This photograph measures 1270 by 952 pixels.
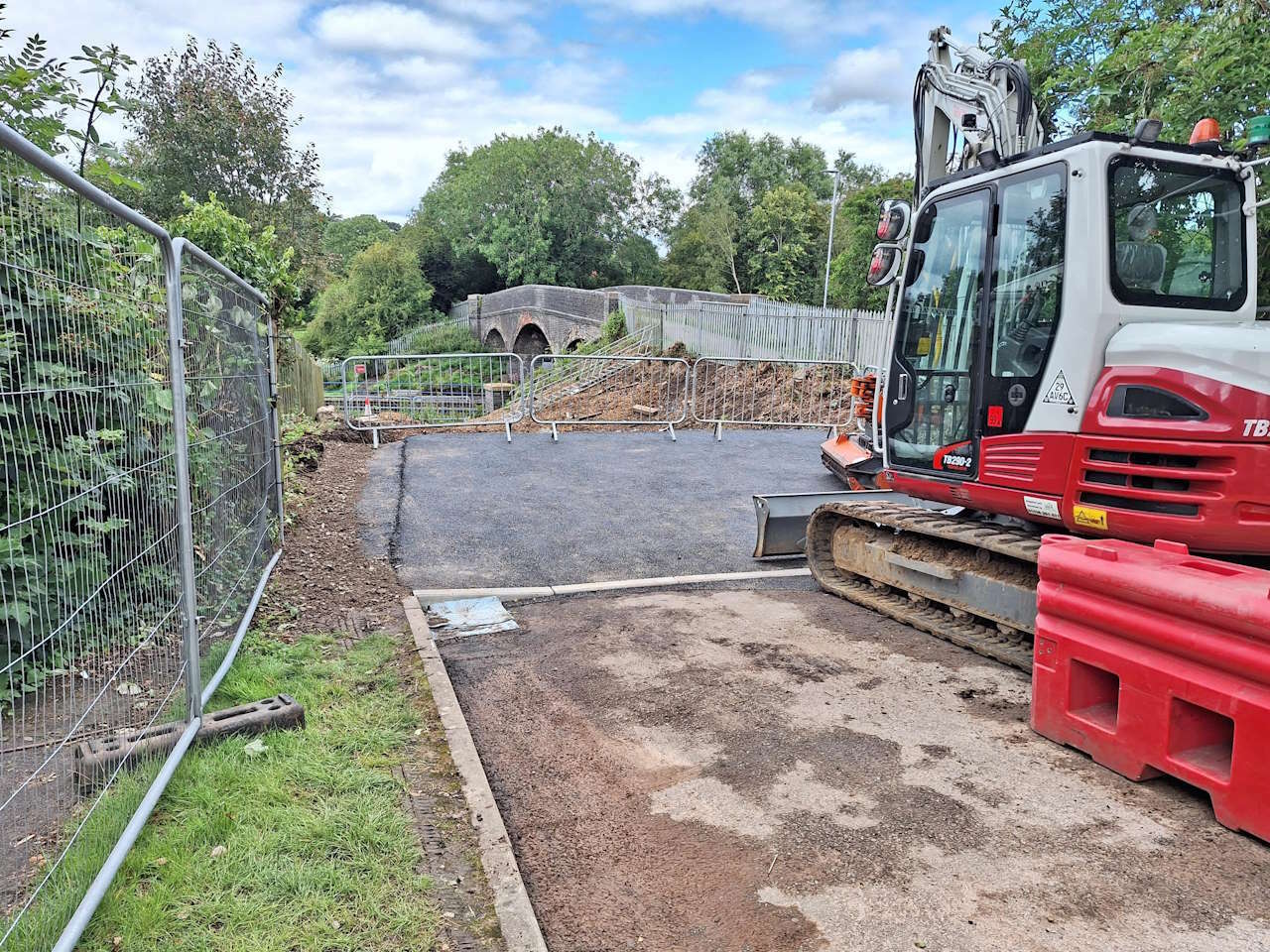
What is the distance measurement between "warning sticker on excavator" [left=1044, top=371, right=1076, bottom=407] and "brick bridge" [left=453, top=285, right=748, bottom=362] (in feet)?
82.9

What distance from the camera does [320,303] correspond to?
52.4 metres

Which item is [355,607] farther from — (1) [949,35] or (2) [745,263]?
(2) [745,263]

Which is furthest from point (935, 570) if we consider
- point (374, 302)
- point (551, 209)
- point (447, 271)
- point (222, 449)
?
point (447, 271)

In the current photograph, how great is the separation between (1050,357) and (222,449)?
14.8ft

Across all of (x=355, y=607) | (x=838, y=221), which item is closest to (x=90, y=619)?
(x=355, y=607)

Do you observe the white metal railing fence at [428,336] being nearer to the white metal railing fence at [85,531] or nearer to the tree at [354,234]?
the tree at [354,234]

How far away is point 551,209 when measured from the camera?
170 feet

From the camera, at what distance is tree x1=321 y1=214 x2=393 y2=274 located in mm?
75750

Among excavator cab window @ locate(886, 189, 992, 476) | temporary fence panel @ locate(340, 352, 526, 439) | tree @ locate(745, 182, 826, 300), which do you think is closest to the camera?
excavator cab window @ locate(886, 189, 992, 476)

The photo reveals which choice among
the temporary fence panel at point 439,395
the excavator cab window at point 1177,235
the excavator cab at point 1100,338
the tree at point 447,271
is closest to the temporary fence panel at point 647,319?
the temporary fence panel at point 439,395

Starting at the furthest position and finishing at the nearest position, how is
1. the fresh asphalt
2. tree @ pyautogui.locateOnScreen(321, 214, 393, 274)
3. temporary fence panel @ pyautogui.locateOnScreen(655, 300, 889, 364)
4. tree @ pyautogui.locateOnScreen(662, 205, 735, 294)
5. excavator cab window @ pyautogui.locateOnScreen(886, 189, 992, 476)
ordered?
tree @ pyautogui.locateOnScreen(321, 214, 393, 274)
tree @ pyautogui.locateOnScreen(662, 205, 735, 294)
temporary fence panel @ pyautogui.locateOnScreen(655, 300, 889, 364)
the fresh asphalt
excavator cab window @ pyautogui.locateOnScreen(886, 189, 992, 476)

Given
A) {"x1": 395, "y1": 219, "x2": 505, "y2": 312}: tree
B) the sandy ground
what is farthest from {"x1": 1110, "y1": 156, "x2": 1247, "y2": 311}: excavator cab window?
{"x1": 395, "y1": 219, "x2": 505, "y2": 312}: tree

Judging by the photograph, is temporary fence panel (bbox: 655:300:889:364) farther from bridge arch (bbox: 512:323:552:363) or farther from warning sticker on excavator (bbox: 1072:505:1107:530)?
A: bridge arch (bbox: 512:323:552:363)

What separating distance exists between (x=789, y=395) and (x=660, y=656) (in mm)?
13512
